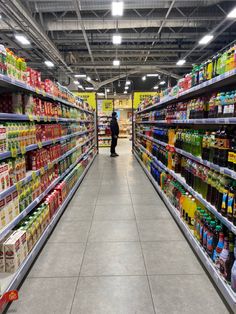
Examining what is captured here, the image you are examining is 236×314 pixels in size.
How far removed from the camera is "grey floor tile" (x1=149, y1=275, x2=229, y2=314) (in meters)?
2.15

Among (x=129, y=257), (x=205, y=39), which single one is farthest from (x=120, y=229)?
(x=205, y=39)

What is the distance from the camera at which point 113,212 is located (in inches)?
Result: 178

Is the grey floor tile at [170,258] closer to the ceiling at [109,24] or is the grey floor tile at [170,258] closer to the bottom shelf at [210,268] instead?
the bottom shelf at [210,268]

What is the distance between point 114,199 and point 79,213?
102 cm

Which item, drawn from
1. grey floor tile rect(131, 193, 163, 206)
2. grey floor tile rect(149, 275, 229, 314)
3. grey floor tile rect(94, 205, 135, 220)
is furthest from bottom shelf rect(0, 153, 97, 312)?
grey floor tile rect(131, 193, 163, 206)

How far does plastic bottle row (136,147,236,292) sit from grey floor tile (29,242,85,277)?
4.57 ft

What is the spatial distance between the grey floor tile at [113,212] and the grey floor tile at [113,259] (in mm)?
947

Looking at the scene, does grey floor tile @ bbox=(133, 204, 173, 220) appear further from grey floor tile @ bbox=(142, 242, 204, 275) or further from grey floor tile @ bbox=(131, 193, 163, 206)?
grey floor tile @ bbox=(142, 242, 204, 275)

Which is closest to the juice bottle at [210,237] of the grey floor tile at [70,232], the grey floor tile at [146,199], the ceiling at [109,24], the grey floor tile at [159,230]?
the grey floor tile at [159,230]

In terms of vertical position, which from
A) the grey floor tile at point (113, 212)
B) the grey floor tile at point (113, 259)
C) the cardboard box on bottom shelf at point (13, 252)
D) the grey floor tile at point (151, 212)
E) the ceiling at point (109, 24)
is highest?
the ceiling at point (109, 24)

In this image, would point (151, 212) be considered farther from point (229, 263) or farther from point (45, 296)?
point (45, 296)

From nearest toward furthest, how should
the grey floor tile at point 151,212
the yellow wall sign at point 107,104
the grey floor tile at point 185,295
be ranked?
1. the grey floor tile at point 185,295
2. the grey floor tile at point 151,212
3. the yellow wall sign at point 107,104

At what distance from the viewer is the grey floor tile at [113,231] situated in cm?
348

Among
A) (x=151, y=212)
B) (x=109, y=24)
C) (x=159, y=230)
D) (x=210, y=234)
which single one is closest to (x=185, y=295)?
(x=210, y=234)
